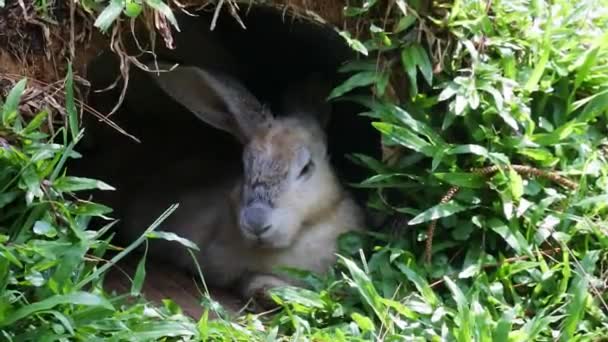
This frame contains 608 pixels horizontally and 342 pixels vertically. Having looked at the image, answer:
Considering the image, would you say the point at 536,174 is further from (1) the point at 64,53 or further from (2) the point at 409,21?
(1) the point at 64,53

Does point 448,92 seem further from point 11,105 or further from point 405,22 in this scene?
point 11,105

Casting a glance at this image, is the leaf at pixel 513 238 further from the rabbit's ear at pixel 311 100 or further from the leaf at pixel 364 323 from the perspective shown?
the rabbit's ear at pixel 311 100

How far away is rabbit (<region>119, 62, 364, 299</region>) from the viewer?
4.14 metres

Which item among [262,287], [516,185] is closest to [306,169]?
[262,287]

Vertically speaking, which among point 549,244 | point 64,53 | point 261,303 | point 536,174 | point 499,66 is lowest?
point 261,303

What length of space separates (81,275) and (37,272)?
0.17 meters

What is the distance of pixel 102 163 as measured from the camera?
5266 mm

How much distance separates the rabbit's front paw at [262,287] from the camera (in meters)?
4.07

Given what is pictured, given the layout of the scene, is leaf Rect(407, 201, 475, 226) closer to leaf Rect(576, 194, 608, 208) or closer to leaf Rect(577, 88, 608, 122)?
leaf Rect(576, 194, 608, 208)

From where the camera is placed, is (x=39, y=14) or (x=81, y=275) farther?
(x=39, y=14)

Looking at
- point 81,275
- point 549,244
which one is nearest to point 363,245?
point 549,244

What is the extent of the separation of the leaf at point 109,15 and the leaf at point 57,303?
90cm

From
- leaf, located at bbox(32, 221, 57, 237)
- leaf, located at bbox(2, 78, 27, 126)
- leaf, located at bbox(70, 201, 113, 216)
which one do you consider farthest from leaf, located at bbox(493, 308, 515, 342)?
leaf, located at bbox(2, 78, 27, 126)

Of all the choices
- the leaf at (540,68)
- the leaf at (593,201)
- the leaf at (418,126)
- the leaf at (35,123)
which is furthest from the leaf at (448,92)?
the leaf at (35,123)
